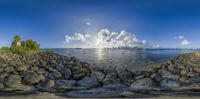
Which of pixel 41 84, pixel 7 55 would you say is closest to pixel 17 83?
pixel 41 84

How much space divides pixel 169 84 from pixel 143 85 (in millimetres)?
976

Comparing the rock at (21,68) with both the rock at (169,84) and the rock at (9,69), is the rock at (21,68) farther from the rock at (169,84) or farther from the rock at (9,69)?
the rock at (169,84)

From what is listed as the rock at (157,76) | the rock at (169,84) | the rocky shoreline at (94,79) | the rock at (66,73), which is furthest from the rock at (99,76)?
the rock at (169,84)

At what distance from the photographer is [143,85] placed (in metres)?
12.2

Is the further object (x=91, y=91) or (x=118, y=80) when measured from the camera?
(x=118, y=80)

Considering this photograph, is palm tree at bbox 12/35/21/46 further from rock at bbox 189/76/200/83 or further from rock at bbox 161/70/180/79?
rock at bbox 189/76/200/83

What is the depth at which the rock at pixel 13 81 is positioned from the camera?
12312 mm

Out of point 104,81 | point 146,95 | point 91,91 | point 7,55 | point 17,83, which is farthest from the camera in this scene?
point 7,55

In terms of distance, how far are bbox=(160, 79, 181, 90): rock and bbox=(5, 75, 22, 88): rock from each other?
5.55 m

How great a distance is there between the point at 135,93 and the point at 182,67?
4.39 m

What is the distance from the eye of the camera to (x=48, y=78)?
13906 millimetres

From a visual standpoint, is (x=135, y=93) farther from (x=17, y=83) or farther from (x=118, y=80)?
(x=17, y=83)

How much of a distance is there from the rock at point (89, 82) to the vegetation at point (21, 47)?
730 centimetres

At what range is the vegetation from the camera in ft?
65.8
